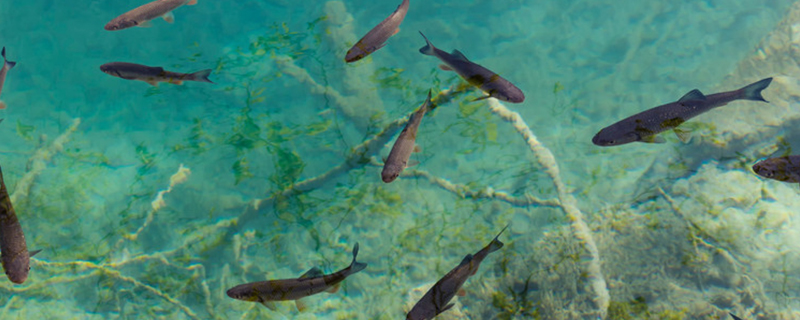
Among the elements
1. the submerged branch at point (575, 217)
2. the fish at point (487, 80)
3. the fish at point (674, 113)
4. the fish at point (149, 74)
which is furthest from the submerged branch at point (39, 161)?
the fish at point (674, 113)

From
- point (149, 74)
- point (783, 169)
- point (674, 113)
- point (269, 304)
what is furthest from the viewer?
point (149, 74)

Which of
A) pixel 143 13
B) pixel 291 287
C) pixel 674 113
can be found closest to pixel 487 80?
pixel 674 113

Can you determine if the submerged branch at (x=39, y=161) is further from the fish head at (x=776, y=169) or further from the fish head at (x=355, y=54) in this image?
the fish head at (x=776, y=169)

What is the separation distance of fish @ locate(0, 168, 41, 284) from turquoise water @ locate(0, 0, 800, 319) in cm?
197

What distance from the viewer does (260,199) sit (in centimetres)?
569

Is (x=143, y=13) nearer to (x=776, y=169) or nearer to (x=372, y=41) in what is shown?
(x=372, y=41)

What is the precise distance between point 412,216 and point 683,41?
7092mm

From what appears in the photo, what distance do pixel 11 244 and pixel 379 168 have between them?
12.7ft

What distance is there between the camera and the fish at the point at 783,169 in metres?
2.99

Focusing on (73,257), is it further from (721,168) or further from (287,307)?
(721,168)

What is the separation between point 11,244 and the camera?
3148 mm

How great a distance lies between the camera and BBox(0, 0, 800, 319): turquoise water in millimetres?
4508

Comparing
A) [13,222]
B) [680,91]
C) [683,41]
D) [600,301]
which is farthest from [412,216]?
[683,41]

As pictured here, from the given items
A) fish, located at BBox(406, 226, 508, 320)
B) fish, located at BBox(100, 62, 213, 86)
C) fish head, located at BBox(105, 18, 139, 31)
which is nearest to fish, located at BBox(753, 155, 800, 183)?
fish, located at BBox(406, 226, 508, 320)
